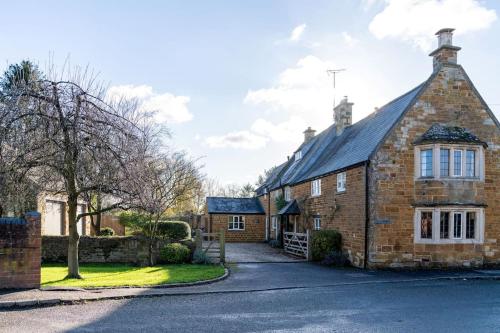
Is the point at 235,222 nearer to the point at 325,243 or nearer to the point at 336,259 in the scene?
the point at 325,243

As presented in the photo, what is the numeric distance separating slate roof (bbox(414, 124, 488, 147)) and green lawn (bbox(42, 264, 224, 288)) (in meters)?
10.3

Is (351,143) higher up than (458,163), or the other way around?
(351,143)

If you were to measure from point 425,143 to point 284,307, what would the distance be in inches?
436

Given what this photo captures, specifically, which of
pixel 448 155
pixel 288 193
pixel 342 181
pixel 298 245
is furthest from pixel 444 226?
pixel 288 193

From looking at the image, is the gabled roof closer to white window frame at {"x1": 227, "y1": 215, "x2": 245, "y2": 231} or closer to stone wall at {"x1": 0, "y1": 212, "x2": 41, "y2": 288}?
white window frame at {"x1": 227, "y1": 215, "x2": 245, "y2": 231}

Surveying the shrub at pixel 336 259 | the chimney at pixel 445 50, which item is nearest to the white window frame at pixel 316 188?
the shrub at pixel 336 259

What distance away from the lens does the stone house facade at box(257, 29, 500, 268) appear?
18250 millimetres

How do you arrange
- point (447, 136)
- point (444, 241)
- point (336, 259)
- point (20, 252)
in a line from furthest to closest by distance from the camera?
point (336, 259)
point (447, 136)
point (444, 241)
point (20, 252)

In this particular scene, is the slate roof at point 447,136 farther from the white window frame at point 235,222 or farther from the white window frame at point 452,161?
the white window frame at point 235,222

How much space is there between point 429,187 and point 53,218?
20.5 meters

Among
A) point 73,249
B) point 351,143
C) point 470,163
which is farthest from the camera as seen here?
point 351,143

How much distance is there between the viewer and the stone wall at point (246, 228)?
36781mm

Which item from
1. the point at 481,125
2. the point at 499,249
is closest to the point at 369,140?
the point at 481,125

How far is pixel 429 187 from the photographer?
1853 centimetres
